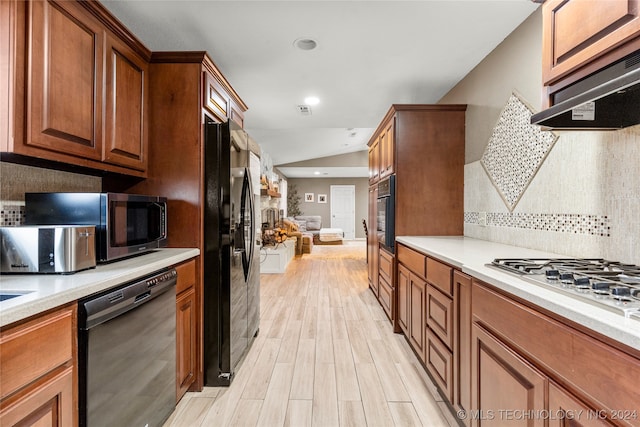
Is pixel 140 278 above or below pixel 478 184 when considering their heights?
below

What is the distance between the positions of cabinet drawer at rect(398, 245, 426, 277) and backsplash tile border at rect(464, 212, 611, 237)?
0.68 meters

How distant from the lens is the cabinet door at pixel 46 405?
0.82 metres

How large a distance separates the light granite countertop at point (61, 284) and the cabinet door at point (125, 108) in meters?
0.61

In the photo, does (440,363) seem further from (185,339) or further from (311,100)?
(311,100)

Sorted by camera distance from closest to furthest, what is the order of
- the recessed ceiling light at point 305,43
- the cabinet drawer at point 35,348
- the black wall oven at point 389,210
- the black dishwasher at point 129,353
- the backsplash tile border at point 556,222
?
the cabinet drawer at point 35,348
the black dishwasher at point 129,353
the backsplash tile border at point 556,222
the recessed ceiling light at point 305,43
the black wall oven at point 389,210

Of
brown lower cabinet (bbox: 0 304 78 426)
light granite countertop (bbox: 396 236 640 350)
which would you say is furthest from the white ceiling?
brown lower cabinet (bbox: 0 304 78 426)

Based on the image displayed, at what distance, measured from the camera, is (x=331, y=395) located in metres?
1.94

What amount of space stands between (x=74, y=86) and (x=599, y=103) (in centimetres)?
229

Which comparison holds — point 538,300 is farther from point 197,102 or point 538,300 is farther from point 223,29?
point 223,29

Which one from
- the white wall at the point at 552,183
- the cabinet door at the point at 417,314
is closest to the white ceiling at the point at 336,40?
the white wall at the point at 552,183

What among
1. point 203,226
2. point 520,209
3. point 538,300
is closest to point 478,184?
point 520,209

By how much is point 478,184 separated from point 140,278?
2.57 meters

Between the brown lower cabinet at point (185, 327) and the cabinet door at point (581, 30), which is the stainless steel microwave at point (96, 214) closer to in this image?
the brown lower cabinet at point (185, 327)

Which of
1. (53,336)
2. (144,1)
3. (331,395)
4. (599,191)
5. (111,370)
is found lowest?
(331,395)
